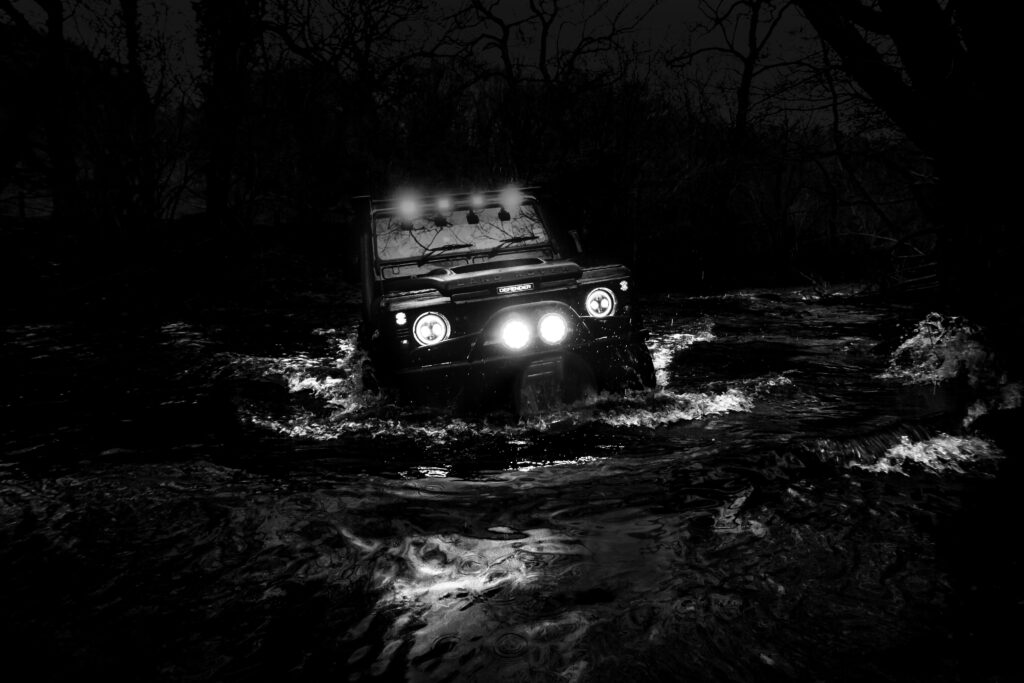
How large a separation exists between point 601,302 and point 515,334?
2.32 ft

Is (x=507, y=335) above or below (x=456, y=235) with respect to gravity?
below

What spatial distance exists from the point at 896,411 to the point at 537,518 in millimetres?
3241

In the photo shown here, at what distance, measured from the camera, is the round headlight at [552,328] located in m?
4.49

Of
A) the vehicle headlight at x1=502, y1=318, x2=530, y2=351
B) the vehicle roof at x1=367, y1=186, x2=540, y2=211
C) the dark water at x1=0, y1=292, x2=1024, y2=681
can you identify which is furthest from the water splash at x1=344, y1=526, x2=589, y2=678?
the vehicle roof at x1=367, y1=186, x2=540, y2=211

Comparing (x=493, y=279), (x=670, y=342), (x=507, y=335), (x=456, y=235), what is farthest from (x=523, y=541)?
(x=670, y=342)

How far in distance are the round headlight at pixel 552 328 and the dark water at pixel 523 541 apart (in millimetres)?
551

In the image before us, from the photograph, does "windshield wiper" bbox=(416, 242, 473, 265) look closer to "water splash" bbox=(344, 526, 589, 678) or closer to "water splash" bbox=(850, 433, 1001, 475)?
"water splash" bbox=(344, 526, 589, 678)

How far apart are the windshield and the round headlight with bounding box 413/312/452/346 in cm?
111

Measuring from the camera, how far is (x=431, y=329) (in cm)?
434

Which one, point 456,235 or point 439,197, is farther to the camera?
point 439,197

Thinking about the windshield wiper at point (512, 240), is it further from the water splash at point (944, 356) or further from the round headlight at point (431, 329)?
the water splash at point (944, 356)

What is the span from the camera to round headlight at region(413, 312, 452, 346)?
4.30 metres

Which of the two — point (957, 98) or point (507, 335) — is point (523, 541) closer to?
point (507, 335)

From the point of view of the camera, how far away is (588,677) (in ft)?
6.77
